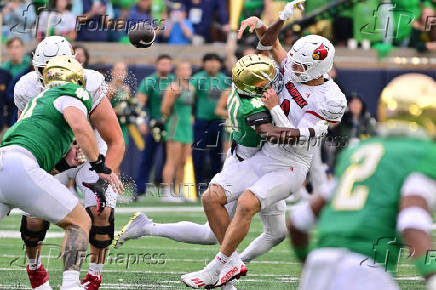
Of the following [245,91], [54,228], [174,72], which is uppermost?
[245,91]

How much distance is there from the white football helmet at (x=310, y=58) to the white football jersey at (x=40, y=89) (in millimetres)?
1320

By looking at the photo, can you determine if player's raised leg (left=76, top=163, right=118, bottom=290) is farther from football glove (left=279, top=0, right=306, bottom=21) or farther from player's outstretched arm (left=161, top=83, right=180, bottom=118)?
player's outstretched arm (left=161, top=83, right=180, bottom=118)

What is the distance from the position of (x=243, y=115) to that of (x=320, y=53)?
2.35 feet

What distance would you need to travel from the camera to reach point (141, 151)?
603 inches

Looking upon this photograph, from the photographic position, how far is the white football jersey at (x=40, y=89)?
7.38 meters

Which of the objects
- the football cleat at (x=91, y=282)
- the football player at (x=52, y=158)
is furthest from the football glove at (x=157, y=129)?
the football player at (x=52, y=158)

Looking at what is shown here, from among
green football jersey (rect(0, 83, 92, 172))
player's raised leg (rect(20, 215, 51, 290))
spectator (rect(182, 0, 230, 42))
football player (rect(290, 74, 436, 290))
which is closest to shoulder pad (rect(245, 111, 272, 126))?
green football jersey (rect(0, 83, 92, 172))

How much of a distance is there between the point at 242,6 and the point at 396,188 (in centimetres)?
1126

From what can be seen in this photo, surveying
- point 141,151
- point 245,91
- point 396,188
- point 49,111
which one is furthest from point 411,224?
point 141,151

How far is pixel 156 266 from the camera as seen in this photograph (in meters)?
8.91

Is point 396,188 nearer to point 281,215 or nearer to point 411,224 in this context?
point 411,224

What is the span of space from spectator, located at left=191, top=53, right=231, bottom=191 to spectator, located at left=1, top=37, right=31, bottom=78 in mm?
2149

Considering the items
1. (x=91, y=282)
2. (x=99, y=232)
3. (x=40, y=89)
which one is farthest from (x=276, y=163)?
(x=40, y=89)

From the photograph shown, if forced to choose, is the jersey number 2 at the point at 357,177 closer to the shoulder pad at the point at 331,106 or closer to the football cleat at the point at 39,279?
the shoulder pad at the point at 331,106
